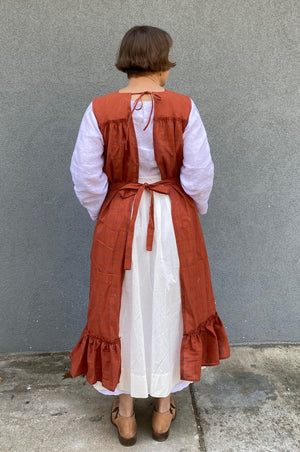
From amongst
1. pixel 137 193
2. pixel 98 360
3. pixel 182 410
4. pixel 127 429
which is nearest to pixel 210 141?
pixel 137 193

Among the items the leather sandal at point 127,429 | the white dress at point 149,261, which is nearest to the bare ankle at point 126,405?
the leather sandal at point 127,429

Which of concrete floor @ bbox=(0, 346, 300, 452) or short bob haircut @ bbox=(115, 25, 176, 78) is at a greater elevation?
short bob haircut @ bbox=(115, 25, 176, 78)

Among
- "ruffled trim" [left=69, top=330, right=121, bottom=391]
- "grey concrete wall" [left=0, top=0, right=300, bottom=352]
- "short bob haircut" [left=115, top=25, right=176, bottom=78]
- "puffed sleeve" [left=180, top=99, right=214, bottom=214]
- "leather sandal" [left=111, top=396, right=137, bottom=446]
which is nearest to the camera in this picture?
"short bob haircut" [left=115, top=25, right=176, bottom=78]

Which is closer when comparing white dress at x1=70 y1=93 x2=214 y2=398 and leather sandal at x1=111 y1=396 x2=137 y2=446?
white dress at x1=70 y1=93 x2=214 y2=398

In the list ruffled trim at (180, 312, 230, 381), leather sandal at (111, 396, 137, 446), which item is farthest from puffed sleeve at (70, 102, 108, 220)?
leather sandal at (111, 396, 137, 446)

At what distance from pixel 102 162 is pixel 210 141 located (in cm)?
111

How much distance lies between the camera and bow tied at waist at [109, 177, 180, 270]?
210 cm

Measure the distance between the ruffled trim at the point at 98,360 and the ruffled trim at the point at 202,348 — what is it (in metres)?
0.32

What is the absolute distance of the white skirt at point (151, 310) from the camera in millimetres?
2133

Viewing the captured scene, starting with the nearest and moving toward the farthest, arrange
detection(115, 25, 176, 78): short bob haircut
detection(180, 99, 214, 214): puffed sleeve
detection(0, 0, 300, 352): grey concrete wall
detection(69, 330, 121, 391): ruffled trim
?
detection(115, 25, 176, 78): short bob haircut < detection(180, 99, 214, 214): puffed sleeve < detection(69, 330, 121, 391): ruffled trim < detection(0, 0, 300, 352): grey concrete wall

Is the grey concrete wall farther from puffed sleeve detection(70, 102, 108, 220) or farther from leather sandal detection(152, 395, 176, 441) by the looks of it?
leather sandal detection(152, 395, 176, 441)

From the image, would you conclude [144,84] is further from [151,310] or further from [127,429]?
[127,429]

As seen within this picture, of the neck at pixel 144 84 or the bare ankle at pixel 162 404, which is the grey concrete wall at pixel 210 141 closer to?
the neck at pixel 144 84

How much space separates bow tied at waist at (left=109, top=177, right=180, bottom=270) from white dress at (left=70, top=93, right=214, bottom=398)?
0.03m
